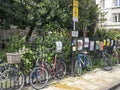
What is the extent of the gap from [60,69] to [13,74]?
2.20m

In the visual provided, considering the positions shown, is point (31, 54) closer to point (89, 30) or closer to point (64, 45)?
point (64, 45)

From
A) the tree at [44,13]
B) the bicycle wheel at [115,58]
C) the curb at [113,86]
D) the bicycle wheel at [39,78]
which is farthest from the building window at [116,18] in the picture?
the bicycle wheel at [39,78]

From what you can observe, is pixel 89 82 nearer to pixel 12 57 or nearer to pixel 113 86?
pixel 113 86

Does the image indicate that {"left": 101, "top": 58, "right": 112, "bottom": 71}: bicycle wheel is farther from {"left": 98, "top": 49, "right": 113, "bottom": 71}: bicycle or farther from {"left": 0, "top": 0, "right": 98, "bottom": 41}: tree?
{"left": 0, "top": 0, "right": 98, "bottom": 41}: tree

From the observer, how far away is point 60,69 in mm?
8586

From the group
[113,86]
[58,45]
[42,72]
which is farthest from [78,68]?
[42,72]

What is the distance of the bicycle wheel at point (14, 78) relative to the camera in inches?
262

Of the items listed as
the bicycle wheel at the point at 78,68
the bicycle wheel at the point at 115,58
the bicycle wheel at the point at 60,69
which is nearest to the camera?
the bicycle wheel at the point at 60,69

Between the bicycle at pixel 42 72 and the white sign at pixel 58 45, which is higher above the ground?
the white sign at pixel 58 45

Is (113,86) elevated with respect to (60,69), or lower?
lower

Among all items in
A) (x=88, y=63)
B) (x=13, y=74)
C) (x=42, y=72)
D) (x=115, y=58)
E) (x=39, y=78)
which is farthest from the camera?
(x=115, y=58)

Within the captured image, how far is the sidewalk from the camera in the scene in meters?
7.65

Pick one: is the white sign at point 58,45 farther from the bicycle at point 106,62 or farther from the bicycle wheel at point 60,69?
the bicycle at point 106,62

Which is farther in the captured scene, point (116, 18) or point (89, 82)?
point (116, 18)
